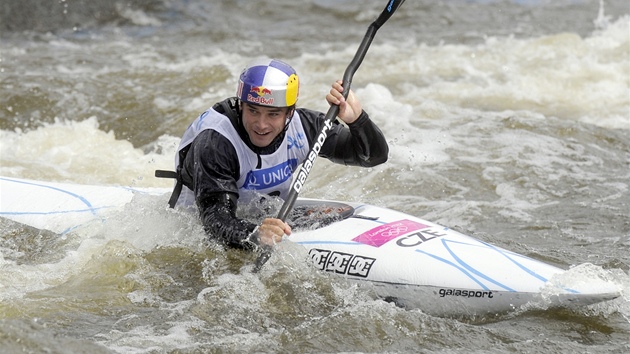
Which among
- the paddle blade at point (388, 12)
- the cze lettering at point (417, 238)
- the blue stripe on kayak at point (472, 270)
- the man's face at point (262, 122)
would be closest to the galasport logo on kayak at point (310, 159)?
the man's face at point (262, 122)

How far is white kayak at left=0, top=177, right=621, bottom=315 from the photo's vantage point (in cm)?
446

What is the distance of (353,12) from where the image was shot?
1534 centimetres

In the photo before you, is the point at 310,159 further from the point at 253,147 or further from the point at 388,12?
the point at 388,12

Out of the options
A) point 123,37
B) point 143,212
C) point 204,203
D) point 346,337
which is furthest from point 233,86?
point 346,337

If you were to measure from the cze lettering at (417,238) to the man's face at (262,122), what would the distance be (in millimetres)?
888

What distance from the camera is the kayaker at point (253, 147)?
462 cm

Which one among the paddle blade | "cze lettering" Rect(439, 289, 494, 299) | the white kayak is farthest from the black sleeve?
"cze lettering" Rect(439, 289, 494, 299)

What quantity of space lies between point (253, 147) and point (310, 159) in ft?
1.05

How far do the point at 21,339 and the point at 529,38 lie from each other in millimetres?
10729

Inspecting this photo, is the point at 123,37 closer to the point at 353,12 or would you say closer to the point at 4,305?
the point at 353,12

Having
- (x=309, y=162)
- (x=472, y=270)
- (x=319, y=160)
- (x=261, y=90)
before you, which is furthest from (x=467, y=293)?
(x=319, y=160)

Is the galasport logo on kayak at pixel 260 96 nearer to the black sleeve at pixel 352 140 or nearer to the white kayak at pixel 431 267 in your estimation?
the black sleeve at pixel 352 140

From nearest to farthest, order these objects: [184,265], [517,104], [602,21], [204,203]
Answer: [204,203] → [184,265] → [517,104] → [602,21]

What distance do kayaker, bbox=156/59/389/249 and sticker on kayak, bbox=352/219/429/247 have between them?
451 millimetres
